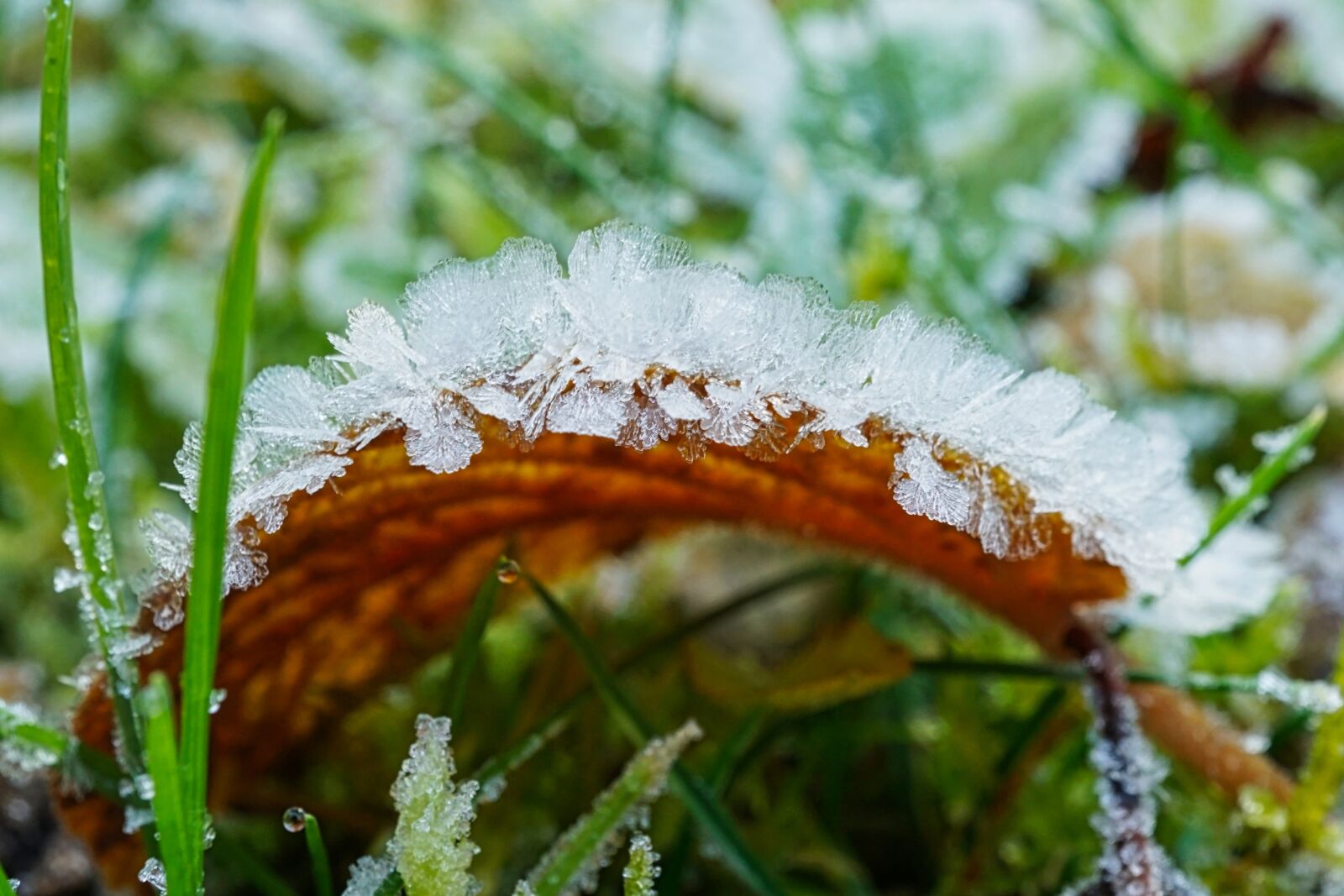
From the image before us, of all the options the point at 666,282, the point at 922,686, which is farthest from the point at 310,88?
the point at 666,282

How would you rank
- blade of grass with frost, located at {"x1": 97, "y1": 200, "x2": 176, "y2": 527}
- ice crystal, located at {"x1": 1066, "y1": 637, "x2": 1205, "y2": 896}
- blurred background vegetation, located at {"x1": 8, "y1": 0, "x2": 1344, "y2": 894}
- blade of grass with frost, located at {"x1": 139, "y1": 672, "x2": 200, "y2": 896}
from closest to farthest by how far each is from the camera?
blade of grass with frost, located at {"x1": 139, "y1": 672, "x2": 200, "y2": 896} → ice crystal, located at {"x1": 1066, "y1": 637, "x2": 1205, "y2": 896} → blurred background vegetation, located at {"x1": 8, "y1": 0, "x2": 1344, "y2": 894} → blade of grass with frost, located at {"x1": 97, "y1": 200, "x2": 176, "y2": 527}

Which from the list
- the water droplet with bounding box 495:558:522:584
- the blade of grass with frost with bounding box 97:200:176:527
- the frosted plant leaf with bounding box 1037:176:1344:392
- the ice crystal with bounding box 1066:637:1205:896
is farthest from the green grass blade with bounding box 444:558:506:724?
the frosted plant leaf with bounding box 1037:176:1344:392

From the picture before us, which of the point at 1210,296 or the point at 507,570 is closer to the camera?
the point at 507,570

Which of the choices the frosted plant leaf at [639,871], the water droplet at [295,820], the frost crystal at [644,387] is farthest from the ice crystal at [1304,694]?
the water droplet at [295,820]

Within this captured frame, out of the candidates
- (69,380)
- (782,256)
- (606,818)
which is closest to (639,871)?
(606,818)

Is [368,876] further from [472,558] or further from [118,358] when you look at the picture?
[118,358]

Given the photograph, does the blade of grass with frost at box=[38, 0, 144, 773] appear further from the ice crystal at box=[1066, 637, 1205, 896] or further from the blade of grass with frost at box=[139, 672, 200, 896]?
the ice crystal at box=[1066, 637, 1205, 896]
